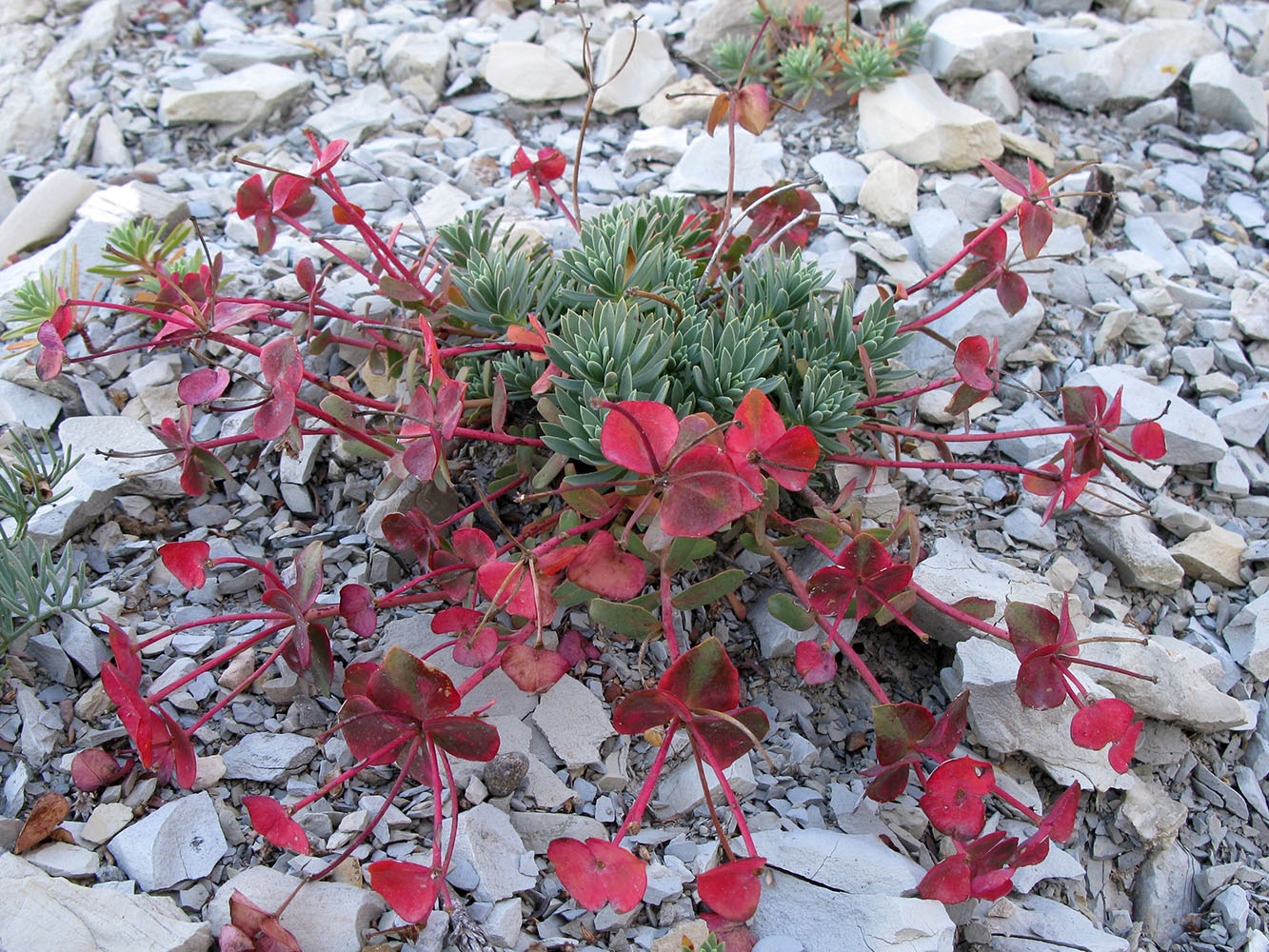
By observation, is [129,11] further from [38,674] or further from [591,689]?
[591,689]

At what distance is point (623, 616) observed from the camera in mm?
1683

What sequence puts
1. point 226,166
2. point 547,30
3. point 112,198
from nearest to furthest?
point 112,198, point 226,166, point 547,30

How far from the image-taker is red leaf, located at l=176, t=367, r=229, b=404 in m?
1.77

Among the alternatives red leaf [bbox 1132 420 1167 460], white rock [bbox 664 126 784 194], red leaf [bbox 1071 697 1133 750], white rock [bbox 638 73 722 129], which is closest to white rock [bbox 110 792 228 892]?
red leaf [bbox 1071 697 1133 750]

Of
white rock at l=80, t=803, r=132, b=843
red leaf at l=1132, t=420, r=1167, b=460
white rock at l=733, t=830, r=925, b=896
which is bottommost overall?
white rock at l=733, t=830, r=925, b=896

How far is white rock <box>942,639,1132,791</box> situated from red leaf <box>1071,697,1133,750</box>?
322 millimetres

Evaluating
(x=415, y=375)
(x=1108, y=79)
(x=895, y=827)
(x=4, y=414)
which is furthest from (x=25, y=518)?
(x=1108, y=79)

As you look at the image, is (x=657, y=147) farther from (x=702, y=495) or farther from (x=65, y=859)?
(x=65, y=859)

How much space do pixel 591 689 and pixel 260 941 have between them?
790mm

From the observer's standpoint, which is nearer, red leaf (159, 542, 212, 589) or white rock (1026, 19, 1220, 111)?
red leaf (159, 542, 212, 589)

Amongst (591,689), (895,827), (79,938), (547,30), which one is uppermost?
(547,30)

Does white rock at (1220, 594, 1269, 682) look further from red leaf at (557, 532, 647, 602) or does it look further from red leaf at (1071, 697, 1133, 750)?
red leaf at (557, 532, 647, 602)

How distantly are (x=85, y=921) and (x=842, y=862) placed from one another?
4.14 feet

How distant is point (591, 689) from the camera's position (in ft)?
6.67
